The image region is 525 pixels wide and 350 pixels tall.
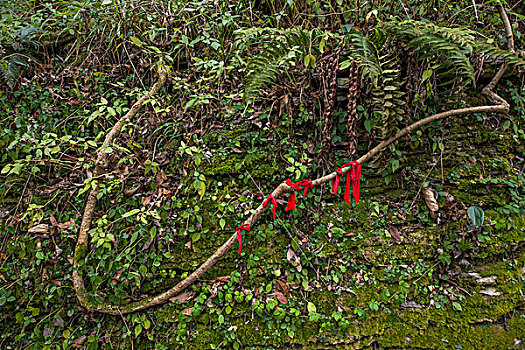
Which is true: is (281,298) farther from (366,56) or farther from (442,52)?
(442,52)

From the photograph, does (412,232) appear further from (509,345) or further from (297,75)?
(297,75)

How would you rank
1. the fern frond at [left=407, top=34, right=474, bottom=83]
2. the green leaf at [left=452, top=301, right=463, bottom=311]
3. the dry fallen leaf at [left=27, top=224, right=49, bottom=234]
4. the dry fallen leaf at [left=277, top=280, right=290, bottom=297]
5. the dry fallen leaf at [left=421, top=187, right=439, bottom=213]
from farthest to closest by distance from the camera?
1. the dry fallen leaf at [left=27, top=224, right=49, bottom=234]
2. the dry fallen leaf at [left=421, top=187, right=439, bottom=213]
3. the dry fallen leaf at [left=277, top=280, right=290, bottom=297]
4. the green leaf at [left=452, top=301, right=463, bottom=311]
5. the fern frond at [left=407, top=34, right=474, bottom=83]

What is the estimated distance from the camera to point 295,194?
101 inches

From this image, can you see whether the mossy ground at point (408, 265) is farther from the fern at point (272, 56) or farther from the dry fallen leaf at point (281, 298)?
the fern at point (272, 56)

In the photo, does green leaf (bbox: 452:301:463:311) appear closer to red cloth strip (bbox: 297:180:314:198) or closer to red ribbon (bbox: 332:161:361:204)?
red ribbon (bbox: 332:161:361:204)

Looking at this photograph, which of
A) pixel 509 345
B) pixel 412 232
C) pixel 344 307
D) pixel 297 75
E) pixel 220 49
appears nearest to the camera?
pixel 509 345

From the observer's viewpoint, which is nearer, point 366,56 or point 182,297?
point 366,56

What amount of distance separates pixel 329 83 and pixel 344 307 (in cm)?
207

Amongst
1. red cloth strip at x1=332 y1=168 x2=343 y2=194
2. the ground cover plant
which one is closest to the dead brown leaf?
the ground cover plant

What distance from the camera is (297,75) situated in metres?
2.70

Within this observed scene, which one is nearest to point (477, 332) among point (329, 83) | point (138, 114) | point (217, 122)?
point (329, 83)

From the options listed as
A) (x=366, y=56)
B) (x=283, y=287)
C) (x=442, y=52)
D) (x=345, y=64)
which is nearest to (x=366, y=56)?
(x=366, y=56)

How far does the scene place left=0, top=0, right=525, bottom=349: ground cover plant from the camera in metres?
2.33

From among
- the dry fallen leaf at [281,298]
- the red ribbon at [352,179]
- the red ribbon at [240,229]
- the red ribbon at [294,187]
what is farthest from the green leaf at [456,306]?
the red ribbon at [240,229]
